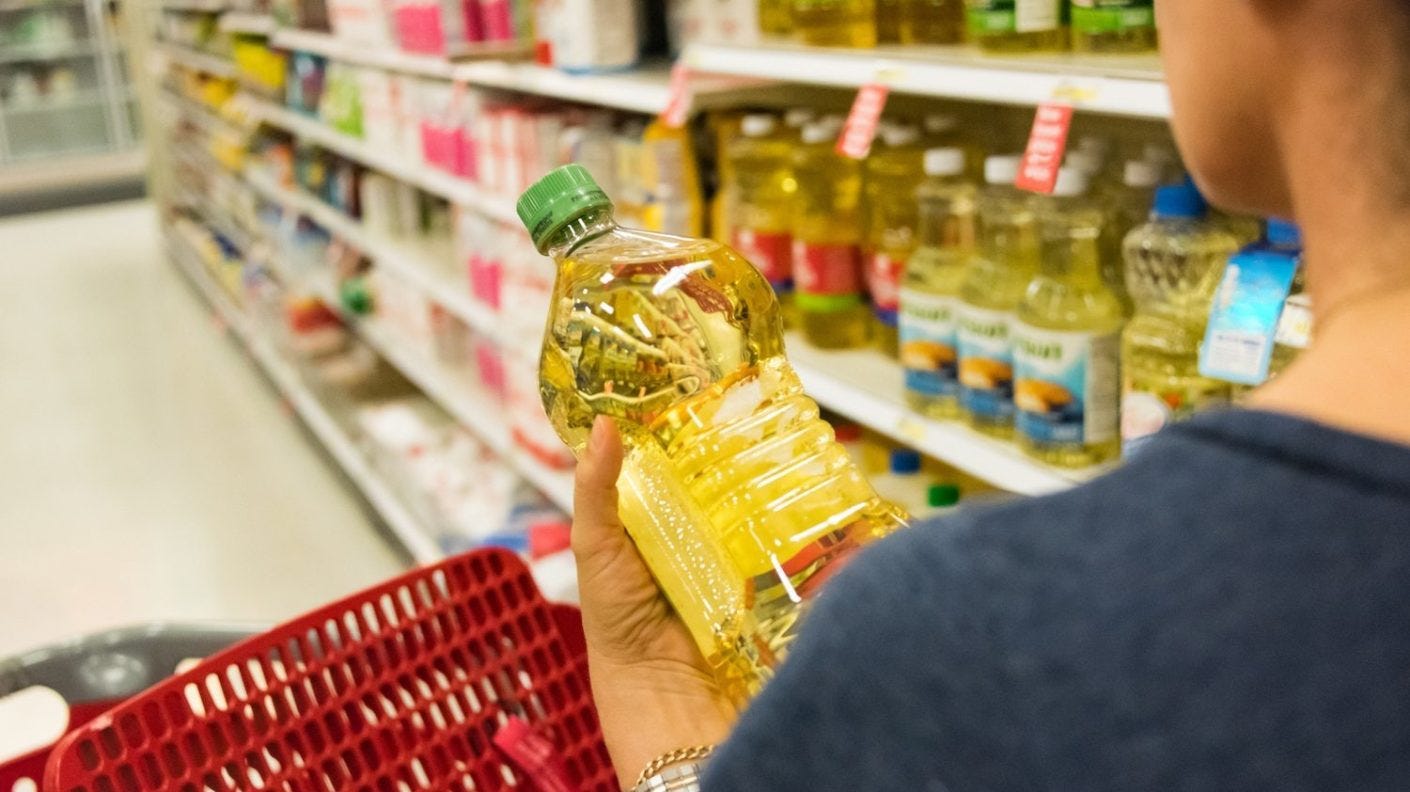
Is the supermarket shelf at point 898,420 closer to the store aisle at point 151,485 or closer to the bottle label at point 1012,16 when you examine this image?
the bottle label at point 1012,16

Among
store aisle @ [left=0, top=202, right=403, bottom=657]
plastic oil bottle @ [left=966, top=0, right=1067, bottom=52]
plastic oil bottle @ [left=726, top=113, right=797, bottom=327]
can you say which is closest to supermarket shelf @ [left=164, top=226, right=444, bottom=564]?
store aisle @ [left=0, top=202, right=403, bottom=657]

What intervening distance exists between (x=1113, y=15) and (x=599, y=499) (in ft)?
2.68

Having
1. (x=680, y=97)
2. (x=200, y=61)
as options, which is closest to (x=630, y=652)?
(x=680, y=97)

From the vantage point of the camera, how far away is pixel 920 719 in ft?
1.52

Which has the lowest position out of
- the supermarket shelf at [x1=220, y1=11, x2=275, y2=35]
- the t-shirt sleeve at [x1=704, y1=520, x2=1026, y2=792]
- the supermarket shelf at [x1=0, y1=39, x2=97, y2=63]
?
the t-shirt sleeve at [x1=704, y1=520, x2=1026, y2=792]

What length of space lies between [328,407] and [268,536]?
744 millimetres

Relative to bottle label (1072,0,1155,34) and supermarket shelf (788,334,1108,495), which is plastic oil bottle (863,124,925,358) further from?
bottle label (1072,0,1155,34)

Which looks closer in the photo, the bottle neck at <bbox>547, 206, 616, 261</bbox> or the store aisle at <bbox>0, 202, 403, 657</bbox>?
the bottle neck at <bbox>547, 206, 616, 261</bbox>

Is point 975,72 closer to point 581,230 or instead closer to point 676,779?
point 581,230

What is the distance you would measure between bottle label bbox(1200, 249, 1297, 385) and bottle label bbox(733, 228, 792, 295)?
97 centimetres

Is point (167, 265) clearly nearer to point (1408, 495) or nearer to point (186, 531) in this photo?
point (186, 531)

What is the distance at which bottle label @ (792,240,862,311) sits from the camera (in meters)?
2.04

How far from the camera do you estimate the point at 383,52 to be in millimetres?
3588

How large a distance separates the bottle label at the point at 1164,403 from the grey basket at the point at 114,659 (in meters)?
0.97
